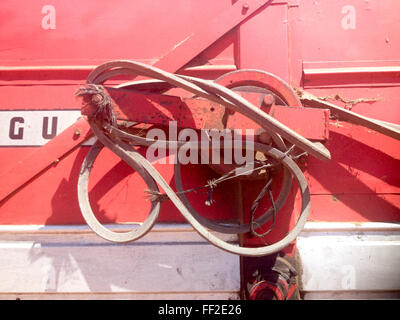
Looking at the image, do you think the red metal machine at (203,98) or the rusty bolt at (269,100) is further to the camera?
the red metal machine at (203,98)

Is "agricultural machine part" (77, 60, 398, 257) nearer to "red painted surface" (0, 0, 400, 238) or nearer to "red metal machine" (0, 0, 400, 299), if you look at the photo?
"red metal machine" (0, 0, 400, 299)

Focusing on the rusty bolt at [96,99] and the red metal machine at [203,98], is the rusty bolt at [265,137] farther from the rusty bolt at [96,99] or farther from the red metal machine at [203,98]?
the rusty bolt at [96,99]

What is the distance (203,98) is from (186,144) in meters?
0.21

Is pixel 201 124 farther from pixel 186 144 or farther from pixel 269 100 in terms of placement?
pixel 269 100

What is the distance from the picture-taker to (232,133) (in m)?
0.97

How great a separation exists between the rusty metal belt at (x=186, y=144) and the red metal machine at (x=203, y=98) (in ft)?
0.18

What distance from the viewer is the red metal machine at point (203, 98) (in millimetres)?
1075

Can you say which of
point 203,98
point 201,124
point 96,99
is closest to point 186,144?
point 201,124

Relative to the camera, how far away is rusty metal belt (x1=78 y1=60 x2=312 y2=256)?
88 centimetres

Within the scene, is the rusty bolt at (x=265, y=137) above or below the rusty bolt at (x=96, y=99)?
below

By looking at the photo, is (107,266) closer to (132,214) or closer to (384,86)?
(132,214)

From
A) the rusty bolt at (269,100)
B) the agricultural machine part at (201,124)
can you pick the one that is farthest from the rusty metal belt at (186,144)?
the rusty bolt at (269,100)
